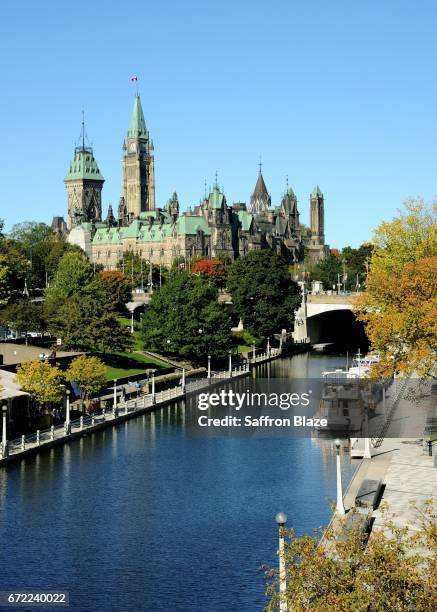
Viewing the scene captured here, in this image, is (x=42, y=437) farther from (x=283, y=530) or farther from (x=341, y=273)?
(x=341, y=273)

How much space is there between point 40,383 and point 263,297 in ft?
216

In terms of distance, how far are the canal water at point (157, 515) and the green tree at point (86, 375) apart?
6748 millimetres

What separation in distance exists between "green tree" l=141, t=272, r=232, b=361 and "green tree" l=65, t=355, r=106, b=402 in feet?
94.2

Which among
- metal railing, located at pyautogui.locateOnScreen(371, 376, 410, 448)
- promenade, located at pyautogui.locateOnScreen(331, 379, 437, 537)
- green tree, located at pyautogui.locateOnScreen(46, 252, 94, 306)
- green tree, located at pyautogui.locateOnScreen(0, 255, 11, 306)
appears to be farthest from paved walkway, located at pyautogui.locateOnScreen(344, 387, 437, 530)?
green tree, located at pyautogui.locateOnScreen(46, 252, 94, 306)

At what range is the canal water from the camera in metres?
35.6

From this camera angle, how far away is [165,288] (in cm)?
10800

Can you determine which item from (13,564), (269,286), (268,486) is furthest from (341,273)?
(13,564)

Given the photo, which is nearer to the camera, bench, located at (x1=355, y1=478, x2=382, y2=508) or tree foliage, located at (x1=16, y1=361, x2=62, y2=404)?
bench, located at (x1=355, y1=478, x2=382, y2=508)

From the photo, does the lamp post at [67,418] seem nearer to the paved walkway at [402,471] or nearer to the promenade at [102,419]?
the promenade at [102,419]

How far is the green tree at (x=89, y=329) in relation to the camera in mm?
93250

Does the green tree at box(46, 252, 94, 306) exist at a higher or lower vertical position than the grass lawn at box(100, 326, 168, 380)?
higher

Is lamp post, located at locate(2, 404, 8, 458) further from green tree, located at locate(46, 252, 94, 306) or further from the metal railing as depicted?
green tree, located at locate(46, 252, 94, 306)

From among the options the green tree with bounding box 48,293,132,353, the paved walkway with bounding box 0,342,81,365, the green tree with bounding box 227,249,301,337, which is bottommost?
the paved walkway with bounding box 0,342,81,365

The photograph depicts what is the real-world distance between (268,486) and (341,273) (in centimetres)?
14723
